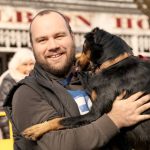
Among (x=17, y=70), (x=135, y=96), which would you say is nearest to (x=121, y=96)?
(x=135, y=96)

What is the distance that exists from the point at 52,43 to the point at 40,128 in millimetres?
503

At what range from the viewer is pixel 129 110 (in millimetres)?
3232

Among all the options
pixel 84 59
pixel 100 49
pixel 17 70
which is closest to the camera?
pixel 100 49

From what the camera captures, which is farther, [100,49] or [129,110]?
[100,49]

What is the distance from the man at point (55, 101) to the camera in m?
3.12

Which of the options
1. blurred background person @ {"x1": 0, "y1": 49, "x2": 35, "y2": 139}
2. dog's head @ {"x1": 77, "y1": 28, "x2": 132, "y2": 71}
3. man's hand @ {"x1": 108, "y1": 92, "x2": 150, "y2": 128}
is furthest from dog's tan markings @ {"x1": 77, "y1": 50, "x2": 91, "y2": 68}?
blurred background person @ {"x1": 0, "y1": 49, "x2": 35, "y2": 139}

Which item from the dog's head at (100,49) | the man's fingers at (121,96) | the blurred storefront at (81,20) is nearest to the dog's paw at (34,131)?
the man's fingers at (121,96)

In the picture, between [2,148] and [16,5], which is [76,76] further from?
[16,5]

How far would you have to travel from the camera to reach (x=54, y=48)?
11.2 feet

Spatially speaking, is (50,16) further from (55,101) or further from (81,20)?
(81,20)

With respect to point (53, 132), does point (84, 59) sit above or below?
above

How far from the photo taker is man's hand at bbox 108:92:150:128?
3.19 metres

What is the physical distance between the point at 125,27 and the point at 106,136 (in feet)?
37.3

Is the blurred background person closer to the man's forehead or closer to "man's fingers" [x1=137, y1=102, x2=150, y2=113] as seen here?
the man's forehead
